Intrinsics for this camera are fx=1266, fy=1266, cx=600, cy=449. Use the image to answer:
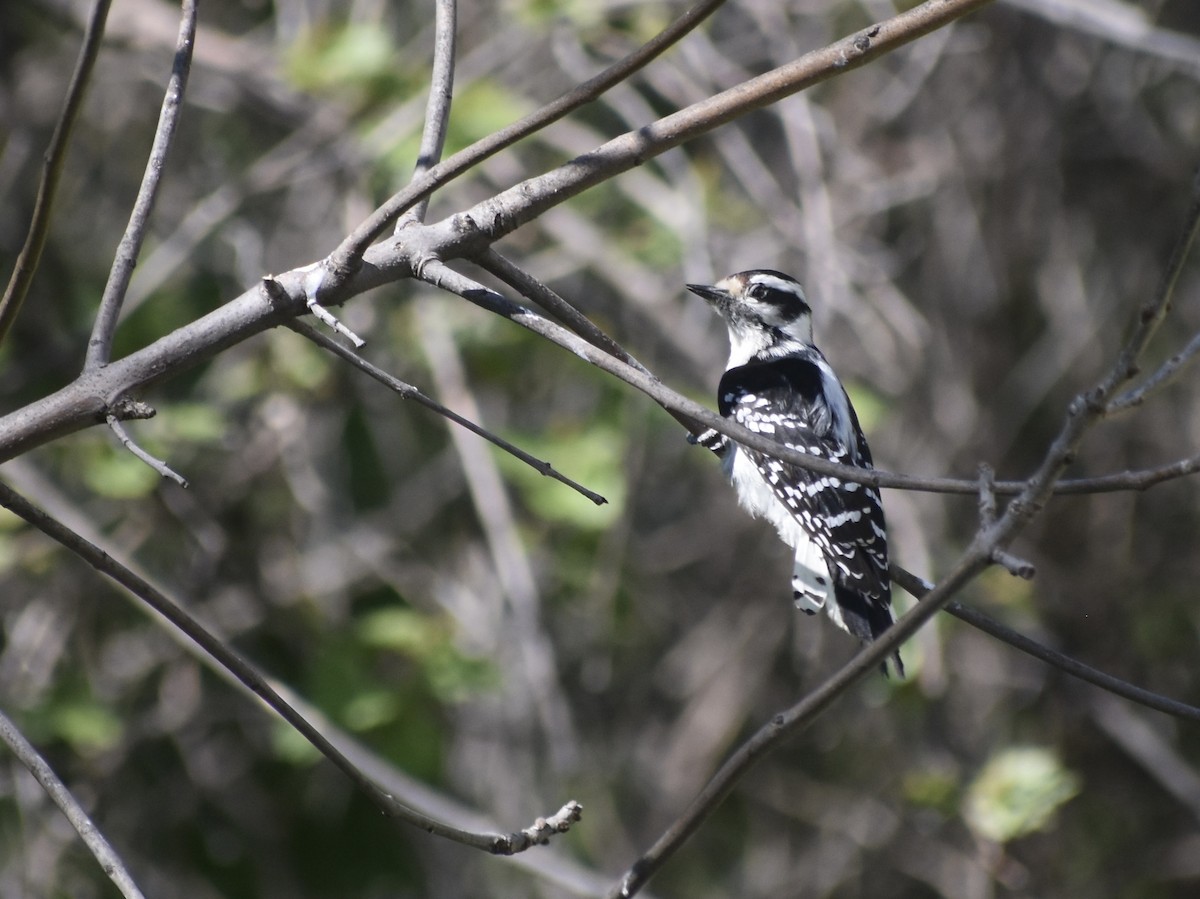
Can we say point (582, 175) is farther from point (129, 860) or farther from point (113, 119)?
point (113, 119)

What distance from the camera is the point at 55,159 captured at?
1680mm

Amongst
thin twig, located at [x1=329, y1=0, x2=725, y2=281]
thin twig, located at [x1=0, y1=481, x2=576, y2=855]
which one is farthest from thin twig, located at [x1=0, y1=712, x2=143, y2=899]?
thin twig, located at [x1=329, y1=0, x2=725, y2=281]

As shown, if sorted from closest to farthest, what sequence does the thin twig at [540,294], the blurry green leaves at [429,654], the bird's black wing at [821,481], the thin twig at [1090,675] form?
the thin twig at [1090,675] → the thin twig at [540,294] → the bird's black wing at [821,481] → the blurry green leaves at [429,654]

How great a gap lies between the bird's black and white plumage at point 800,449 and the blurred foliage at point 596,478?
0.21 m

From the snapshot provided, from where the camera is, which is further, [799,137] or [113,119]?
[113,119]

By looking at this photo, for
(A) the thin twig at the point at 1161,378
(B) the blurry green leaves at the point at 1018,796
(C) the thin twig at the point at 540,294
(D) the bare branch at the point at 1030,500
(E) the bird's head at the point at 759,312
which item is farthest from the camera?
(B) the blurry green leaves at the point at 1018,796

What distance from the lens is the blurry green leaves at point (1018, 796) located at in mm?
4574

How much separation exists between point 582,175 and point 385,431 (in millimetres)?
4133

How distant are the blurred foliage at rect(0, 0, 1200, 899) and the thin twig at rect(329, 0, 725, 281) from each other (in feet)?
8.02

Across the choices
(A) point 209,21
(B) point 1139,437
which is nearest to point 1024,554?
(B) point 1139,437

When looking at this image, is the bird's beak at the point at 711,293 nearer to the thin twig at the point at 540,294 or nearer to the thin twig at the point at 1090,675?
the thin twig at the point at 540,294

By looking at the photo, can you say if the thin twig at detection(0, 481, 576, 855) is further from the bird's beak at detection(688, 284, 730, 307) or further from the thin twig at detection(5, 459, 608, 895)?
the bird's beak at detection(688, 284, 730, 307)

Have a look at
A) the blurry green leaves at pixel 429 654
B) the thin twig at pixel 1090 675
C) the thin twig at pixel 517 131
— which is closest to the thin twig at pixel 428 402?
the thin twig at pixel 517 131

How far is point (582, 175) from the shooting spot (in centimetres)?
187
